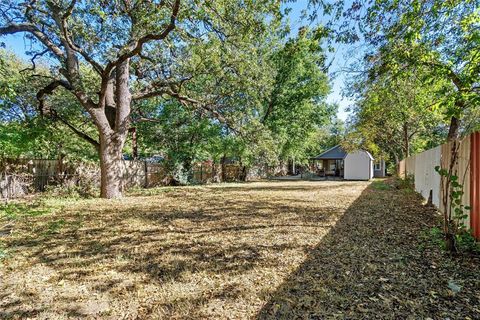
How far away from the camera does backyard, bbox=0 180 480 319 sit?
2449 mm

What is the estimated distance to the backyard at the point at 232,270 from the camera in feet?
8.04

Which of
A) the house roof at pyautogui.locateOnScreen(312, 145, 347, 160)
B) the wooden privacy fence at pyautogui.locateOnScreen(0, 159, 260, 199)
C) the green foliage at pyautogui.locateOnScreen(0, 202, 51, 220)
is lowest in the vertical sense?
the green foliage at pyautogui.locateOnScreen(0, 202, 51, 220)

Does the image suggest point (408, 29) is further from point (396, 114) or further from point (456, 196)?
point (396, 114)

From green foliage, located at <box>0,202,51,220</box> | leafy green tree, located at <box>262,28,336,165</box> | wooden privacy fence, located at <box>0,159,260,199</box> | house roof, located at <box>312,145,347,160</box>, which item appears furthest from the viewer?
house roof, located at <box>312,145,347,160</box>

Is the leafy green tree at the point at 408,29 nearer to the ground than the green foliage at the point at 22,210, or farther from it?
farther from it

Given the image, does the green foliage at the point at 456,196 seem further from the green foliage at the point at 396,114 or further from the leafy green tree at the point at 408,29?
the green foliage at the point at 396,114

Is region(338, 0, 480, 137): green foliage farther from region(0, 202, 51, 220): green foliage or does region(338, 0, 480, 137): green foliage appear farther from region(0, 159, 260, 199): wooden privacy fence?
region(0, 159, 260, 199): wooden privacy fence

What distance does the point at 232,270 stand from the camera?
3318 millimetres

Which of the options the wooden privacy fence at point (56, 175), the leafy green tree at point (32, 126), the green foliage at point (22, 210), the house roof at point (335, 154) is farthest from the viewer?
the house roof at point (335, 154)

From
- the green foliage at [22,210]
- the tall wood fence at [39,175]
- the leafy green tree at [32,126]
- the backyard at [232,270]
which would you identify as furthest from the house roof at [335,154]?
the green foliage at [22,210]

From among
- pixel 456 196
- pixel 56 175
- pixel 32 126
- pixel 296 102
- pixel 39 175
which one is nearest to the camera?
pixel 456 196

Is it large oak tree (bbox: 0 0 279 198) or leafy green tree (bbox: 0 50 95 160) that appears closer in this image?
large oak tree (bbox: 0 0 279 198)

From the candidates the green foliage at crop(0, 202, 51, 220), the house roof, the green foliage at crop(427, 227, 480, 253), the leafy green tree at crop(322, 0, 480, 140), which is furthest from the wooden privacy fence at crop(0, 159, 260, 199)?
the house roof

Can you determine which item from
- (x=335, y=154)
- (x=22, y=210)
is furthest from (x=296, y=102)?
(x=22, y=210)
